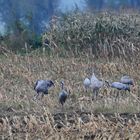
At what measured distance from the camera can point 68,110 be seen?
7000mm

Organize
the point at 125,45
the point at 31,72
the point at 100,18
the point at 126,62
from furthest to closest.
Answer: the point at 100,18 → the point at 125,45 → the point at 126,62 → the point at 31,72

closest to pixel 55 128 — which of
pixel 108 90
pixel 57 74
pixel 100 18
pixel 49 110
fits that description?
pixel 49 110

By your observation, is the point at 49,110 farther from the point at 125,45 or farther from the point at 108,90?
the point at 125,45

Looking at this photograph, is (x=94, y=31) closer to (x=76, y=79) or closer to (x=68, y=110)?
(x=76, y=79)

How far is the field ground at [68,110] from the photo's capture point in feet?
20.1

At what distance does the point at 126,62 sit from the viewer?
1132 centimetres

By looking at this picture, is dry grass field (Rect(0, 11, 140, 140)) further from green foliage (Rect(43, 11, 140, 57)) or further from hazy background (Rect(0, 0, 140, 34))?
hazy background (Rect(0, 0, 140, 34))

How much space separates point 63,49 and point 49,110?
248 inches

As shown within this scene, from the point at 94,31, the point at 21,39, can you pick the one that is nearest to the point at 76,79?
the point at 94,31

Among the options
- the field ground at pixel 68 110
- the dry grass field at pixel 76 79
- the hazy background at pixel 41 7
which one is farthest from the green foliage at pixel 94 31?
the field ground at pixel 68 110

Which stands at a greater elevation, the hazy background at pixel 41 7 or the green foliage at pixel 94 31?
the hazy background at pixel 41 7

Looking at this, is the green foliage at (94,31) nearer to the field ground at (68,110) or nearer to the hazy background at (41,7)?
the hazy background at (41,7)

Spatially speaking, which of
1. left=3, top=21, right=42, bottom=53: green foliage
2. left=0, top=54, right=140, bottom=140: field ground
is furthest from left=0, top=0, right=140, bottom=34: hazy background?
left=0, top=54, right=140, bottom=140: field ground

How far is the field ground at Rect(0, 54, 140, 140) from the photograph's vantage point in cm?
614
